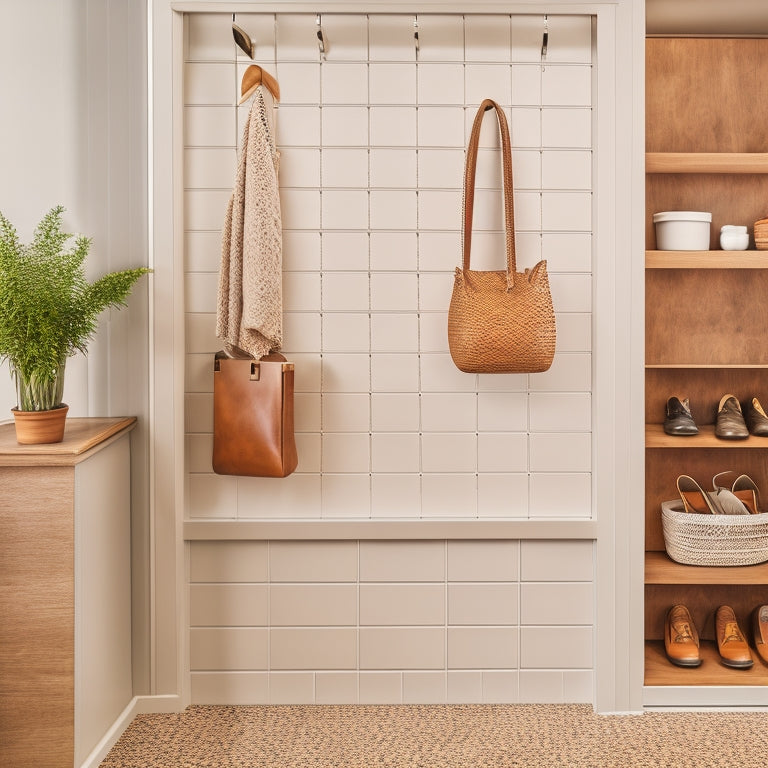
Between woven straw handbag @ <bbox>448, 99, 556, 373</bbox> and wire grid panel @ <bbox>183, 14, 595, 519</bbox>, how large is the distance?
0.41ft

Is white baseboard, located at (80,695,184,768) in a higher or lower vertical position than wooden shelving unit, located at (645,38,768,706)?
lower

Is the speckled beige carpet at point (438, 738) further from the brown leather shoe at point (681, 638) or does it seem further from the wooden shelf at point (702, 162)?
the wooden shelf at point (702, 162)

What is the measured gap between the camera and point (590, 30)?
193 cm

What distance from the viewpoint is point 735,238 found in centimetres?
206

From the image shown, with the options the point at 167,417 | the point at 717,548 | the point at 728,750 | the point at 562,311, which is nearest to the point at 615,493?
the point at 717,548

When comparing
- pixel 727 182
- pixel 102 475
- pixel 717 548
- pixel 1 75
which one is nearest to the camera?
pixel 102 475

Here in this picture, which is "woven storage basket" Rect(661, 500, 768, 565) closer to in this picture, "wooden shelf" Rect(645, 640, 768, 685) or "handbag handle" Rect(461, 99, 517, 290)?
"wooden shelf" Rect(645, 640, 768, 685)

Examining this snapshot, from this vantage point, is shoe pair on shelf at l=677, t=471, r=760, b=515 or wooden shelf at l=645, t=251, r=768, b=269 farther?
shoe pair on shelf at l=677, t=471, r=760, b=515

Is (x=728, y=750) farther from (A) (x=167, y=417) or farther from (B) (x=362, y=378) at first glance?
(A) (x=167, y=417)

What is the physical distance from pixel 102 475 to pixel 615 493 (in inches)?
54.1

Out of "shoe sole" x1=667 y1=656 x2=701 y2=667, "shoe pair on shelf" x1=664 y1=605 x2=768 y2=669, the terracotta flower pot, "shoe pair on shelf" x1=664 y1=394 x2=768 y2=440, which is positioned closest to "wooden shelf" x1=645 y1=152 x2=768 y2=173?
"shoe pair on shelf" x1=664 y1=394 x2=768 y2=440

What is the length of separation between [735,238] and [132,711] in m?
2.20

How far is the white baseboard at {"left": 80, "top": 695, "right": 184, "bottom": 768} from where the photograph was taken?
5.64 feet

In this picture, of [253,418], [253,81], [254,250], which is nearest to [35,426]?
[253,418]
